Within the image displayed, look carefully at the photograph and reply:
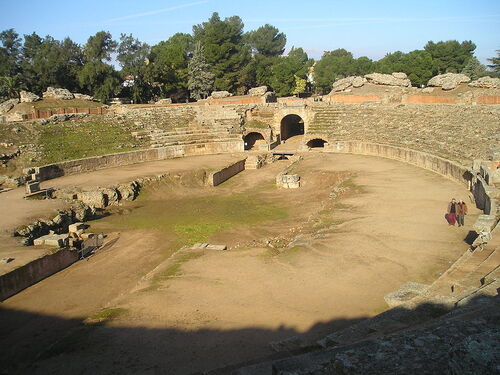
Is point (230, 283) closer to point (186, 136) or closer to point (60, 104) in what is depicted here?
point (186, 136)

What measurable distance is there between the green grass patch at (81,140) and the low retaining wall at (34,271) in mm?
14135

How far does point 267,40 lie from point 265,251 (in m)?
68.5

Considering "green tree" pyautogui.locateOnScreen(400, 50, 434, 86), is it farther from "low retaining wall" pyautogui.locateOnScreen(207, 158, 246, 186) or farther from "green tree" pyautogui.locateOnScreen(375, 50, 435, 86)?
"low retaining wall" pyautogui.locateOnScreen(207, 158, 246, 186)

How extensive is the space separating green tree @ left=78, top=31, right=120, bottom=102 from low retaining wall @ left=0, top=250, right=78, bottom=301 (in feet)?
104

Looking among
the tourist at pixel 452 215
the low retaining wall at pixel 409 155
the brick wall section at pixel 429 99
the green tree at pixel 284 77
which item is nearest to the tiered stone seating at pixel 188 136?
the low retaining wall at pixel 409 155

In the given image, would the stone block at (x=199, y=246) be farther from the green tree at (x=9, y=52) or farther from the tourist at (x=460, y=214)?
the green tree at (x=9, y=52)

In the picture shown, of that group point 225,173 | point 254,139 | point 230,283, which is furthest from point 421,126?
point 230,283

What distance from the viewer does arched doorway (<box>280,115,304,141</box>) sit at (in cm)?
4022

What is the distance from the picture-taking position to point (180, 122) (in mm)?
37062

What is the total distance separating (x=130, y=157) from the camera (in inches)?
1208

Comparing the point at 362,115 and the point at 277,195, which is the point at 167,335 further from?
the point at 362,115

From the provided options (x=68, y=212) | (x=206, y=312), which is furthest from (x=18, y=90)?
(x=206, y=312)

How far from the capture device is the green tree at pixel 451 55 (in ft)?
178

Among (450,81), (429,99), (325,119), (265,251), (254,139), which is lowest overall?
(265,251)
